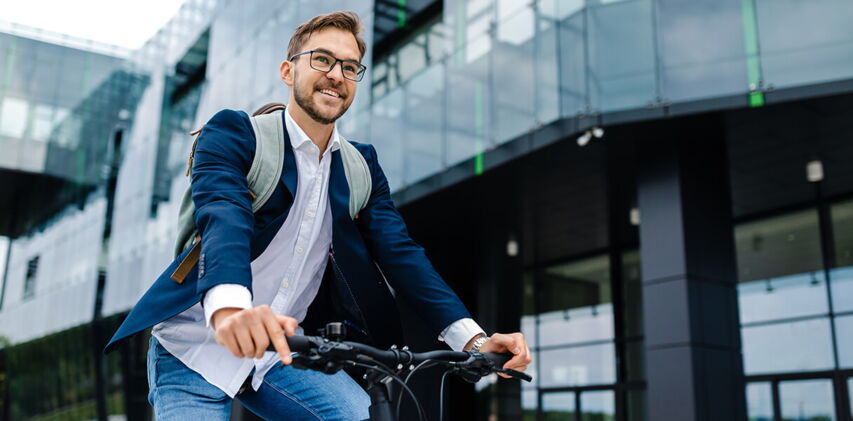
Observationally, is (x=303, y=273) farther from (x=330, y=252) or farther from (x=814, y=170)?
(x=814, y=170)

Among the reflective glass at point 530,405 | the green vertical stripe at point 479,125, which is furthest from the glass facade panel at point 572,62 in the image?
the reflective glass at point 530,405

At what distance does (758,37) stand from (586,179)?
12.8 feet

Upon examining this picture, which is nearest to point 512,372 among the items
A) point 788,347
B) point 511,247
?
point 788,347

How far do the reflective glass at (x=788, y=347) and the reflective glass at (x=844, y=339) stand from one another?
0.52ft

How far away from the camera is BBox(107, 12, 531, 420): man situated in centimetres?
214

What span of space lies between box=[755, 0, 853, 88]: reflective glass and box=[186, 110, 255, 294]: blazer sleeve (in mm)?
8581

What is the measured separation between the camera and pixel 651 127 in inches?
408

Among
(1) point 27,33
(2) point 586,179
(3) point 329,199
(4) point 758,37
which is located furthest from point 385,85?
(1) point 27,33

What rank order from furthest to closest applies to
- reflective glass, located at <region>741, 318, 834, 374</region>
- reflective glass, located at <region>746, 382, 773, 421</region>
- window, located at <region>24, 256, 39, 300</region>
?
window, located at <region>24, 256, 39, 300</region> < reflective glass, located at <region>746, 382, 773, 421</region> < reflective glass, located at <region>741, 318, 834, 374</region>

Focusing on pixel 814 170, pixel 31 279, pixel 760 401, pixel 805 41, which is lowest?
pixel 760 401

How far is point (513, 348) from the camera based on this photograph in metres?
2.25

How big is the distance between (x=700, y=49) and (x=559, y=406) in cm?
1018

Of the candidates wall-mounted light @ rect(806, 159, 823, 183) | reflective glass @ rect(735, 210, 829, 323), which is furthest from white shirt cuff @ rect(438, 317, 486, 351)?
reflective glass @ rect(735, 210, 829, 323)

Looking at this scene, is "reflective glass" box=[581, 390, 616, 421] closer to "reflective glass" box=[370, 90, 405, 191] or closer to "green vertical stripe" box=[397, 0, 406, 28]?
"reflective glass" box=[370, 90, 405, 191]
